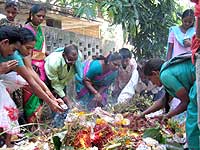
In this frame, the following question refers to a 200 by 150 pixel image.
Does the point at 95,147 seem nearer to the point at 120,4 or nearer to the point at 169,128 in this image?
the point at 169,128

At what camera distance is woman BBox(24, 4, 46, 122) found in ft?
16.1

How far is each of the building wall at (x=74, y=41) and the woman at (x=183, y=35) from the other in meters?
2.25

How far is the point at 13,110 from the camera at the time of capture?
13.1 ft

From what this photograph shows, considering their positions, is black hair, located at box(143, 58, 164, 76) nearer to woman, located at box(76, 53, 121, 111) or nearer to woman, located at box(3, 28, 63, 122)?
woman, located at box(3, 28, 63, 122)

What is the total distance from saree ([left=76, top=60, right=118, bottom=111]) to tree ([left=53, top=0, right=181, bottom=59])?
2.21 ft

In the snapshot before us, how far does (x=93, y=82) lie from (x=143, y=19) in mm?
1257

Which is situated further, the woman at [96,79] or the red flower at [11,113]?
the woman at [96,79]

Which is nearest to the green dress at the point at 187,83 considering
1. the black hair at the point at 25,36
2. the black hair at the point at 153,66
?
the black hair at the point at 153,66

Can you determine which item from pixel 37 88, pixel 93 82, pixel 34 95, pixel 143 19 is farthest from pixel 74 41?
pixel 37 88

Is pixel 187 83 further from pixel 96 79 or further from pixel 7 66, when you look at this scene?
pixel 96 79

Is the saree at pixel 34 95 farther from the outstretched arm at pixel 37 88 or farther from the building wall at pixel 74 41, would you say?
the building wall at pixel 74 41

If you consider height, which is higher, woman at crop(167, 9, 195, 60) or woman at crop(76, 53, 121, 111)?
woman at crop(167, 9, 195, 60)

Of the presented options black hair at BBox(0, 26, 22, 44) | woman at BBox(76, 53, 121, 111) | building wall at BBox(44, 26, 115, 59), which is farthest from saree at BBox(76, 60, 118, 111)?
black hair at BBox(0, 26, 22, 44)

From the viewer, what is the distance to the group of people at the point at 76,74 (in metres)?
3.15
